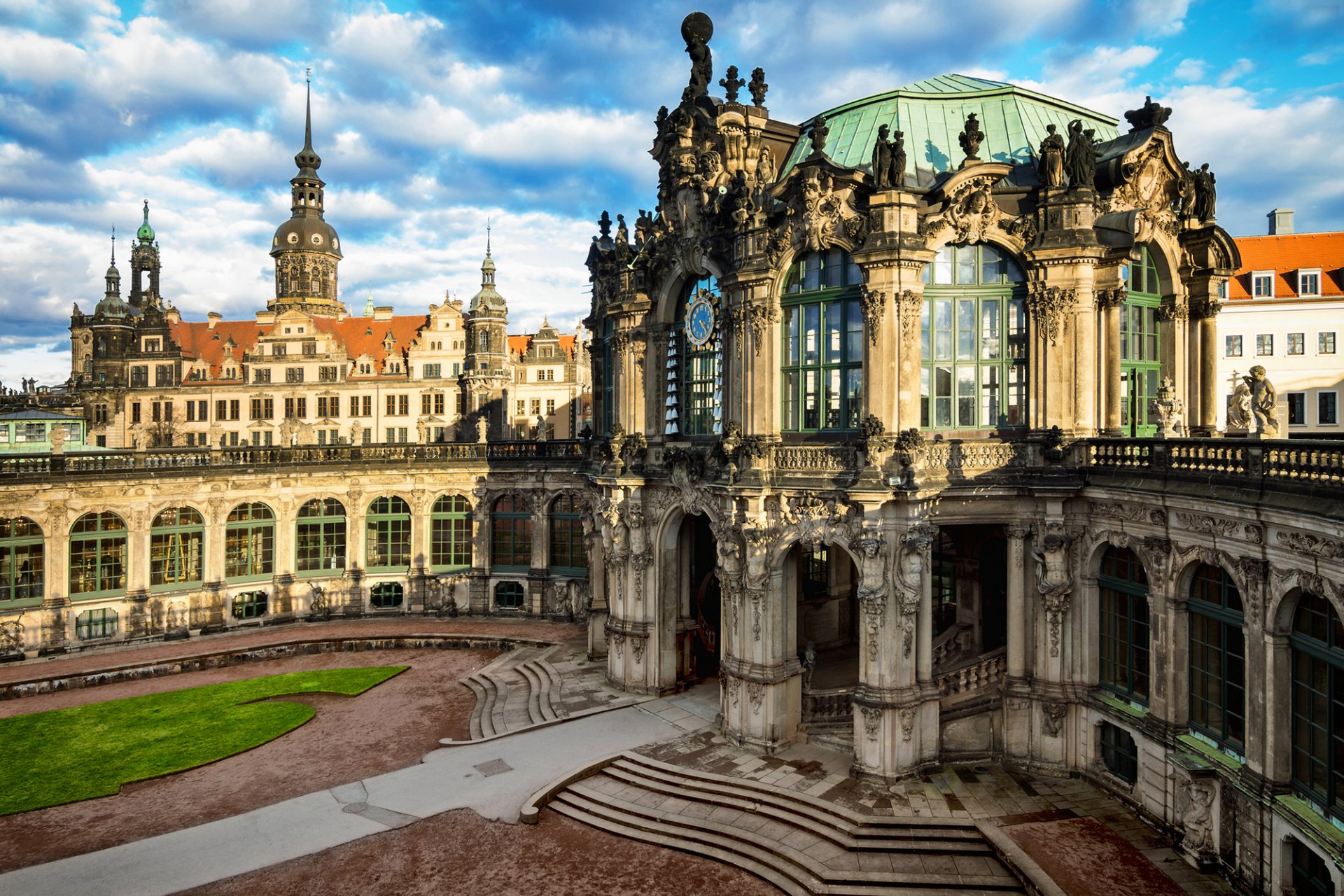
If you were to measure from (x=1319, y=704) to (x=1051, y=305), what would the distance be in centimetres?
1193

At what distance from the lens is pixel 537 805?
22156 millimetres

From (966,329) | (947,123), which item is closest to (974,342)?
(966,329)

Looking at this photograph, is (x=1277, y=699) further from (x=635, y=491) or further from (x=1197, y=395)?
(x=635, y=491)

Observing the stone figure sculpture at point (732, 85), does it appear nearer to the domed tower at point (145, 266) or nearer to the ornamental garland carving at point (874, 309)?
the ornamental garland carving at point (874, 309)

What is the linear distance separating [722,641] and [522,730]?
741 cm

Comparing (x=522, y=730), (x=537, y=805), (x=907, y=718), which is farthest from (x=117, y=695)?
(x=907, y=718)

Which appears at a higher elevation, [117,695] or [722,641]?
[722,641]

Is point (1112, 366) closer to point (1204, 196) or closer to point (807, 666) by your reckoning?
point (1204, 196)

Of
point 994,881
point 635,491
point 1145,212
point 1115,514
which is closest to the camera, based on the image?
point 994,881

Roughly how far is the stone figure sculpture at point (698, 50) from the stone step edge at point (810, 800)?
73.5ft

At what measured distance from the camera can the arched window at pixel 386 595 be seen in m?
44.2

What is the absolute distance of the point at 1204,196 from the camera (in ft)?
85.1

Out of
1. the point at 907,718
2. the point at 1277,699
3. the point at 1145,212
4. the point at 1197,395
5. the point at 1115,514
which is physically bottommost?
the point at 907,718

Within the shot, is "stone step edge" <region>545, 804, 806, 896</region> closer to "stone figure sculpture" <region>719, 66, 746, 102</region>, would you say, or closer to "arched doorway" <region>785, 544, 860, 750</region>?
"arched doorway" <region>785, 544, 860, 750</region>
